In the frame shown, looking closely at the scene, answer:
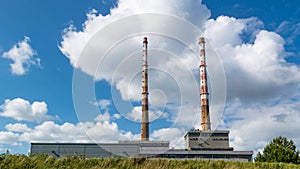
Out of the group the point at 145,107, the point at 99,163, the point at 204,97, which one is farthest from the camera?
the point at 204,97

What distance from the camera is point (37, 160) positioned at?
16.8 m

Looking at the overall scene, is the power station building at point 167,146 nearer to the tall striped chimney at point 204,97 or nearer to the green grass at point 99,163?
the tall striped chimney at point 204,97

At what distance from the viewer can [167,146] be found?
6384cm

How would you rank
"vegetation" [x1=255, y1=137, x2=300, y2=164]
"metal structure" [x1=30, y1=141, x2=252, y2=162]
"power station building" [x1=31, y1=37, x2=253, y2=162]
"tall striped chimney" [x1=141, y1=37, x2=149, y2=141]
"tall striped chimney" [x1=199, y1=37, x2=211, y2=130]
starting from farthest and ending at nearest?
"tall striped chimney" [x1=199, y1=37, x2=211, y2=130]
"tall striped chimney" [x1=141, y1=37, x2=149, y2=141]
"power station building" [x1=31, y1=37, x2=253, y2=162]
"metal structure" [x1=30, y1=141, x2=252, y2=162]
"vegetation" [x1=255, y1=137, x2=300, y2=164]

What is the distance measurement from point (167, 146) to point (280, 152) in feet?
75.9

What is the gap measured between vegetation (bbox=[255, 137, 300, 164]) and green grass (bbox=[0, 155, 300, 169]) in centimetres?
2950

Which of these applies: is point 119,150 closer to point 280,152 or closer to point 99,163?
point 280,152

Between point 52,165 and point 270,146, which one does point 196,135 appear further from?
point 52,165

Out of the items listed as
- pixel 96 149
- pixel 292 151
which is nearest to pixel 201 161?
pixel 292 151

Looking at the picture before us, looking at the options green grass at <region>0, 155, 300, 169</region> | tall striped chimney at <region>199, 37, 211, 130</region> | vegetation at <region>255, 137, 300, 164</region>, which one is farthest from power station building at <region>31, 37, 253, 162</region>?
green grass at <region>0, 155, 300, 169</region>

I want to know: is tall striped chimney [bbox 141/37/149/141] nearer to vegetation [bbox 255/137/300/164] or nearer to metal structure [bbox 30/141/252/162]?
metal structure [bbox 30/141/252/162]

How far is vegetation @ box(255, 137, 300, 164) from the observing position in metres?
45.7

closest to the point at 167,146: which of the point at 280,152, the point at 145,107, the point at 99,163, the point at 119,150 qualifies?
the point at 145,107

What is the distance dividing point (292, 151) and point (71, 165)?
125ft
